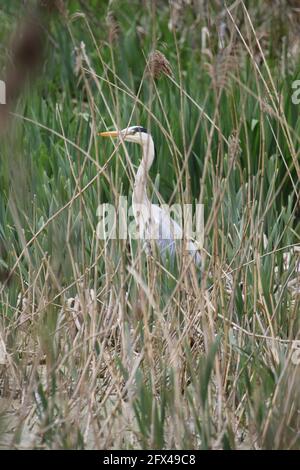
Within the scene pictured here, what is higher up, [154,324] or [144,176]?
[144,176]

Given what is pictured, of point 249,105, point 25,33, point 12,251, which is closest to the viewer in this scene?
point 25,33

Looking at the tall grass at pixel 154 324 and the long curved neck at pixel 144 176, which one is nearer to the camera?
the tall grass at pixel 154 324

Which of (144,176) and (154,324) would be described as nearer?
(144,176)

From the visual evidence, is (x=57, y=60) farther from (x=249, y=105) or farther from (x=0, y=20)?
(x=249, y=105)

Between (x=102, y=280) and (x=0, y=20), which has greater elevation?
(x=0, y=20)

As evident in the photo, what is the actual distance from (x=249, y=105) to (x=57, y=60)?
148 centimetres

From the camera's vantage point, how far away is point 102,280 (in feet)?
10.9

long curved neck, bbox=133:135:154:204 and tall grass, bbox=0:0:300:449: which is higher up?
long curved neck, bbox=133:135:154:204

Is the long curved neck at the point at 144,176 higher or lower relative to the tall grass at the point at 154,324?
higher

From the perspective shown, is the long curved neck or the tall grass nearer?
the tall grass

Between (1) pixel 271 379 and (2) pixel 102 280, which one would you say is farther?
(2) pixel 102 280

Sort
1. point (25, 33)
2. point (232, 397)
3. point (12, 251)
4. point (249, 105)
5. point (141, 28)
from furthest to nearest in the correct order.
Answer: point (141, 28) → point (249, 105) → point (12, 251) → point (232, 397) → point (25, 33)
